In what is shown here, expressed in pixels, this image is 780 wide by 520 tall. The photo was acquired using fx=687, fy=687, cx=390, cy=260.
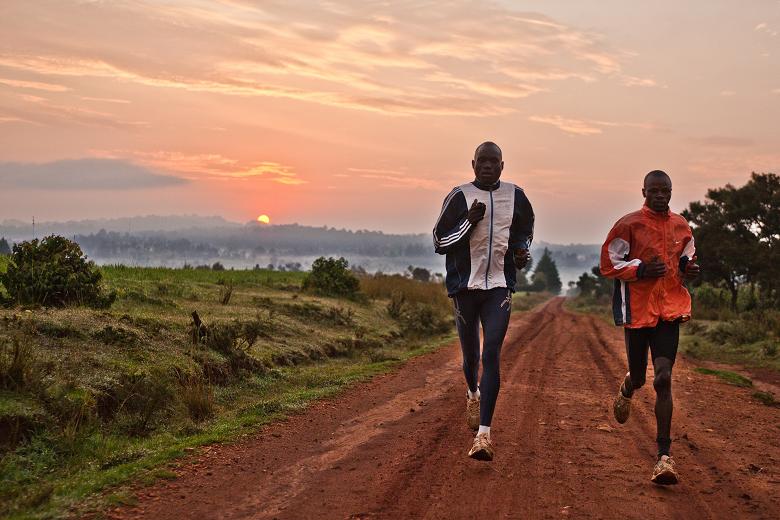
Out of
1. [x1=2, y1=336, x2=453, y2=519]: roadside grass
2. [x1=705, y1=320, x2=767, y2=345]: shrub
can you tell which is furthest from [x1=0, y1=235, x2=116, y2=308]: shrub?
[x1=705, y1=320, x2=767, y2=345]: shrub

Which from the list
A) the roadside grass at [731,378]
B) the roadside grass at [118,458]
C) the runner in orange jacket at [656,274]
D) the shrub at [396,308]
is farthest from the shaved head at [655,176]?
the shrub at [396,308]

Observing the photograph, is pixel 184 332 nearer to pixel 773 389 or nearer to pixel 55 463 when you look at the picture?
pixel 55 463

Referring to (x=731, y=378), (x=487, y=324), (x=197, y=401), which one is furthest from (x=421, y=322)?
(x=487, y=324)

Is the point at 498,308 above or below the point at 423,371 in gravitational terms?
above

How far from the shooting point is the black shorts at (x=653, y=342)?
5.99 m

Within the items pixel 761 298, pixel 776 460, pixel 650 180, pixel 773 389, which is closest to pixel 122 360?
pixel 650 180

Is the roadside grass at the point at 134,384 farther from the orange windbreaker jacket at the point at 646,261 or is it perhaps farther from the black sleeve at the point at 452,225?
the orange windbreaker jacket at the point at 646,261

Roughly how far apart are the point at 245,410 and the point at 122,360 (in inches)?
79.2

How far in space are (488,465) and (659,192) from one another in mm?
2842

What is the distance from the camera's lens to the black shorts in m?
5.99

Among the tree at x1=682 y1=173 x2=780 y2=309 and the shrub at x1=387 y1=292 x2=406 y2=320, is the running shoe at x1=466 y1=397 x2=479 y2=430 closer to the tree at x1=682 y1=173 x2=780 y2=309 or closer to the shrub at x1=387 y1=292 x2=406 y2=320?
the shrub at x1=387 y1=292 x2=406 y2=320

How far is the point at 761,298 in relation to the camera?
31031 mm

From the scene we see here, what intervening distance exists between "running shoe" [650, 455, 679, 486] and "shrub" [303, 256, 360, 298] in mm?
20243

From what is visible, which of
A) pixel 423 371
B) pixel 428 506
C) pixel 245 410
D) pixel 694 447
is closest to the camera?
pixel 428 506
